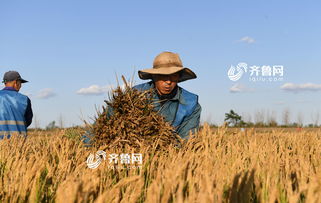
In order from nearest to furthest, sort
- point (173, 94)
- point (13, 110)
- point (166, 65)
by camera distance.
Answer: point (166, 65)
point (173, 94)
point (13, 110)

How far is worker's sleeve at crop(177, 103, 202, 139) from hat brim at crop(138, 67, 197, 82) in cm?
34

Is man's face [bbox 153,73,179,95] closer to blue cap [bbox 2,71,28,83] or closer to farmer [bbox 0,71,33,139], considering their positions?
farmer [bbox 0,71,33,139]

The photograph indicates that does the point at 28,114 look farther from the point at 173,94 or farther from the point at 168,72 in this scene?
the point at 168,72

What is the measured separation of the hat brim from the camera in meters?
3.28

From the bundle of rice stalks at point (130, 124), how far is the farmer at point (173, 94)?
0.43 metres

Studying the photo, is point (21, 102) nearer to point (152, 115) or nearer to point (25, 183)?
point (152, 115)

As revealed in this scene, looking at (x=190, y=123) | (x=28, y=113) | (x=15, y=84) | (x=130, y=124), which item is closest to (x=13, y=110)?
(x=28, y=113)

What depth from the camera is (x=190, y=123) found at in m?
3.59

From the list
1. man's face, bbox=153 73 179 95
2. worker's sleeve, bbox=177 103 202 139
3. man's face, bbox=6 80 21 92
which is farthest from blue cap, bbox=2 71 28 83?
worker's sleeve, bbox=177 103 202 139

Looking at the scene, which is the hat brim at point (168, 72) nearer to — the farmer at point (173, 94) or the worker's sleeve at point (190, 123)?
the farmer at point (173, 94)

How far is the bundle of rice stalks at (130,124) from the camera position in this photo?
109 inches

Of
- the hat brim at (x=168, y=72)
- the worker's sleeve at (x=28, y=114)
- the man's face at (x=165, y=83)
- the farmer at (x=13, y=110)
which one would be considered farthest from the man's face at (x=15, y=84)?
the man's face at (x=165, y=83)

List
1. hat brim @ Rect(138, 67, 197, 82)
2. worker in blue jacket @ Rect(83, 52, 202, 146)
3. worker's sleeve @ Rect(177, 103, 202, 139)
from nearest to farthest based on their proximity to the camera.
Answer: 1. hat brim @ Rect(138, 67, 197, 82)
2. worker in blue jacket @ Rect(83, 52, 202, 146)
3. worker's sleeve @ Rect(177, 103, 202, 139)

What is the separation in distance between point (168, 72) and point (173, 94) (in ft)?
1.27
